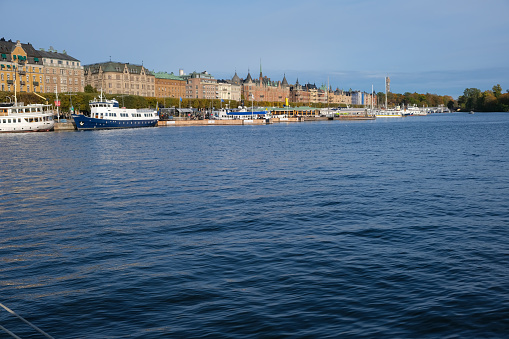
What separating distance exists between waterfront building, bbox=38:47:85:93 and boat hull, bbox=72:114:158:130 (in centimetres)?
3087

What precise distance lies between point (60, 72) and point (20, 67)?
15117 mm

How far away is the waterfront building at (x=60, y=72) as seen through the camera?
13812cm

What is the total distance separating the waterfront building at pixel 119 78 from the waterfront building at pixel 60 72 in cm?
1498

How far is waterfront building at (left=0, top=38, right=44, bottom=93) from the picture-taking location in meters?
124

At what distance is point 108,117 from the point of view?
109 metres

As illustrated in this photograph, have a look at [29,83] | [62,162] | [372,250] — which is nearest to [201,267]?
[372,250]

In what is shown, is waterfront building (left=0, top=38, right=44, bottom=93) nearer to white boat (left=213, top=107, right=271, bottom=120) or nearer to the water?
white boat (left=213, top=107, right=271, bottom=120)

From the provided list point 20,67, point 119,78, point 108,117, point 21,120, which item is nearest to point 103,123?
point 108,117

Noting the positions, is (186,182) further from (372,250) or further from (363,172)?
(372,250)

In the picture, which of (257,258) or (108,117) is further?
(108,117)

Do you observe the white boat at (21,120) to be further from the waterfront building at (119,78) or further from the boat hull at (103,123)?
the waterfront building at (119,78)

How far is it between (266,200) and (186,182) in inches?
297

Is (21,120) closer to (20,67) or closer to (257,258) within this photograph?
(20,67)

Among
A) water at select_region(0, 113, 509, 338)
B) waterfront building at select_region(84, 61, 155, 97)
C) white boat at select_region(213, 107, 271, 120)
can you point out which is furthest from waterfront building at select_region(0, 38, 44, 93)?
water at select_region(0, 113, 509, 338)
